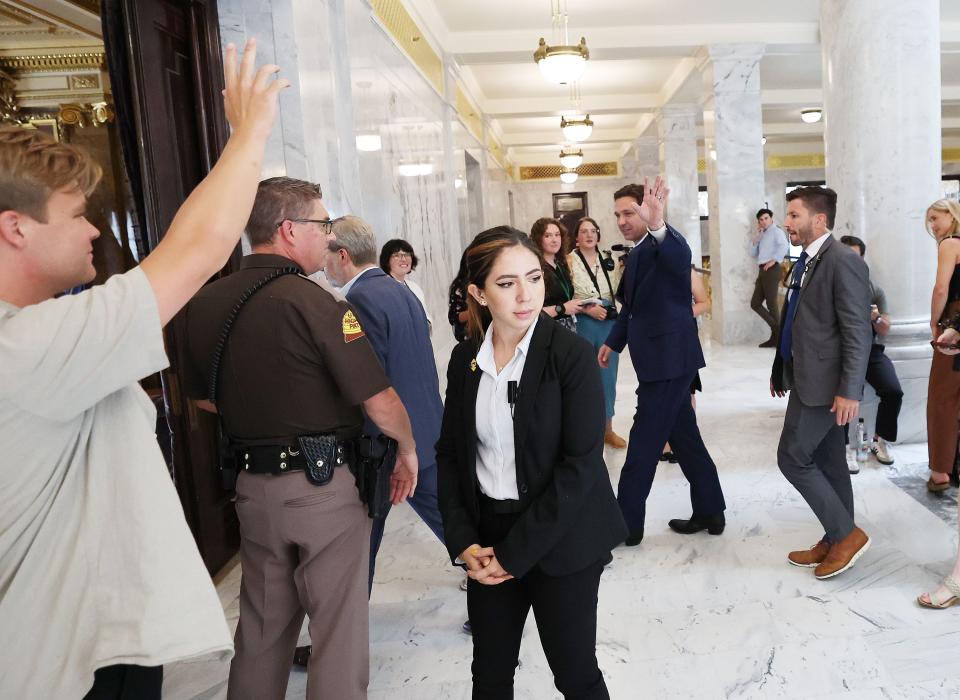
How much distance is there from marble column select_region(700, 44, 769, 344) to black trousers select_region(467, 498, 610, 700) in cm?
879

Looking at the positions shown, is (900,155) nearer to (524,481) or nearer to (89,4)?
(524,481)

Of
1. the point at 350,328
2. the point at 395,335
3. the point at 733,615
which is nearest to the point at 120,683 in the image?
the point at 350,328

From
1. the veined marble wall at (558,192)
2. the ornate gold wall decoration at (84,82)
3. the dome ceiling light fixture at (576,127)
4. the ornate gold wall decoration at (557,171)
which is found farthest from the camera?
the veined marble wall at (558,192)

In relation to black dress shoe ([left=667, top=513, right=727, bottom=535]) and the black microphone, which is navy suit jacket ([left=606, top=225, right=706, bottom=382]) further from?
the black microphone

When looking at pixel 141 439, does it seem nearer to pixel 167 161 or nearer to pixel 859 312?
pixel 167 161

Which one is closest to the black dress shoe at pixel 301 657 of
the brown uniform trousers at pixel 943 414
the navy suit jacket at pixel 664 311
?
the navy suit jacket at pixel 664 311

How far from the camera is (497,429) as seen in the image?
69.4 inches

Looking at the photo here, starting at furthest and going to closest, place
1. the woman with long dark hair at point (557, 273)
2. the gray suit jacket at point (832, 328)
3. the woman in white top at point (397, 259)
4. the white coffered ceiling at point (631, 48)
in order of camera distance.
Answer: the white coffered ceiling at point (631, 48), the woman with long dark hair at point (557, 273), the woman in white top at point (397, 259), the gray suit jacket at point (832, 328)

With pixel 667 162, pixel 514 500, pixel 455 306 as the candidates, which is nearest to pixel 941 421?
pixel 455 306

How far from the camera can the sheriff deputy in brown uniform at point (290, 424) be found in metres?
1.88

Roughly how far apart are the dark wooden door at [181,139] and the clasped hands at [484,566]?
194 cm

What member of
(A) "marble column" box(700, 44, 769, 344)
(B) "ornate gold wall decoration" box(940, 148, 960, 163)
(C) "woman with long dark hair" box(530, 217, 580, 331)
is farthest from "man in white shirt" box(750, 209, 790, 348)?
(B) "ornate gold wall decoration" box(940, 148, 960, 163)

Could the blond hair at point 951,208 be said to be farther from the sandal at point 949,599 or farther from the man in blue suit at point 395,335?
the man in blue suit at point 395,335

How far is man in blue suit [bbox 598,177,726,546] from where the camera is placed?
330cm
